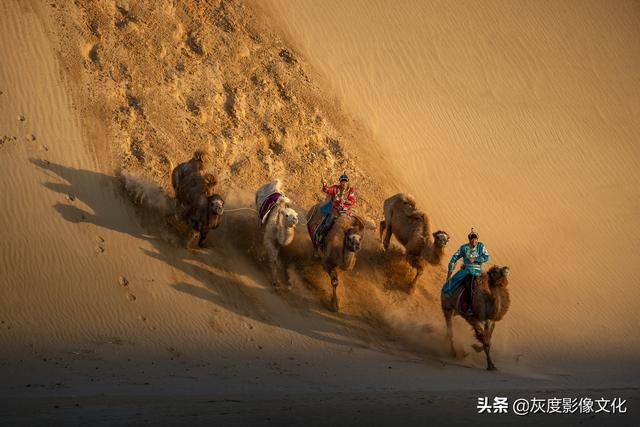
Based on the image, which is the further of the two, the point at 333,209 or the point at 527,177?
the point at 527,177

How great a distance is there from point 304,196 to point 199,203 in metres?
3.33

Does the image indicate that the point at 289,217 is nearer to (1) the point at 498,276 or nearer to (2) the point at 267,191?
(2) the point at 267,191

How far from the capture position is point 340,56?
77.3 ft

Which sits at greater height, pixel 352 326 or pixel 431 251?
pixel 431 251

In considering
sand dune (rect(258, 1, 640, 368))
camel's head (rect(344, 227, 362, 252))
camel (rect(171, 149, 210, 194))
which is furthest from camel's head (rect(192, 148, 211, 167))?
sand dune (rect(258, 1, 640, 368))

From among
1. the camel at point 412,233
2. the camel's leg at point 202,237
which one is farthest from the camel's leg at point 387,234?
the camel's leg at point 202,237

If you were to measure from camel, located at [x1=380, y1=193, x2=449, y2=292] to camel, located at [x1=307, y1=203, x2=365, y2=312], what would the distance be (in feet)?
3.73

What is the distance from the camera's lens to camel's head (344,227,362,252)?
53.6ft

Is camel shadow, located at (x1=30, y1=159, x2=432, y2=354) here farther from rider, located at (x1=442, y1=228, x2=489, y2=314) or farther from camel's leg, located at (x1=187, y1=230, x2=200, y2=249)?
rider, located at (x1=442, y1=228, x2=489, y2=314)

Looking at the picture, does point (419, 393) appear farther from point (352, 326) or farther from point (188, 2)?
point (188, 2)

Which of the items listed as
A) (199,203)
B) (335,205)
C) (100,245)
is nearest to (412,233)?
(335,205)

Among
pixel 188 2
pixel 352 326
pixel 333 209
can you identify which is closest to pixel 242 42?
pixel 188 2

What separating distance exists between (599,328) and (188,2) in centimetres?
1172

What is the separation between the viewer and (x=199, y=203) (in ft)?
54.6
